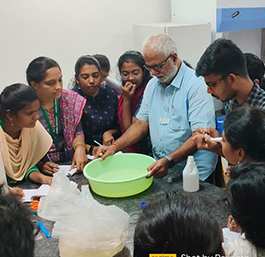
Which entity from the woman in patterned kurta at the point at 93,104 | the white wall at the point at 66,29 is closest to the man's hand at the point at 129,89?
the woman in patterned kurta at the point at 93,104

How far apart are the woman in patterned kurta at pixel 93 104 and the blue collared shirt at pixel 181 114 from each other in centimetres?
45

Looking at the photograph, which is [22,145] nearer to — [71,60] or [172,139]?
[172,139]

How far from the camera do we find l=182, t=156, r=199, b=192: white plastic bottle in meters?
1.43

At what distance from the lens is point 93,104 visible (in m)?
2.32

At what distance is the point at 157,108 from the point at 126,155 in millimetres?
376

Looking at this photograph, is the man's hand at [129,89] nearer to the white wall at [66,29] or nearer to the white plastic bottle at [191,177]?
the white wall at [66,29]

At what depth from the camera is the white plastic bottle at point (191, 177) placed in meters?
1.43

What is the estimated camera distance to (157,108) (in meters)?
1.93

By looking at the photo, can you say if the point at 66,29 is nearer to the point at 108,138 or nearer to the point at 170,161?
the point at 108,138

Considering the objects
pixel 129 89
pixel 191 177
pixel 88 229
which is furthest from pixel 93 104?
pixel 88 229

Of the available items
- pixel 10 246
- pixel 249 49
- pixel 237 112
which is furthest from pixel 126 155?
pixel 249 49

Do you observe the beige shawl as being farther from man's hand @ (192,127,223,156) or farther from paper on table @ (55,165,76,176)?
man's hand @ (192,127,223,156)

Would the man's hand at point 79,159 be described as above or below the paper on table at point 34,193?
above

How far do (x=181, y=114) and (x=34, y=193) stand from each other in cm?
90
